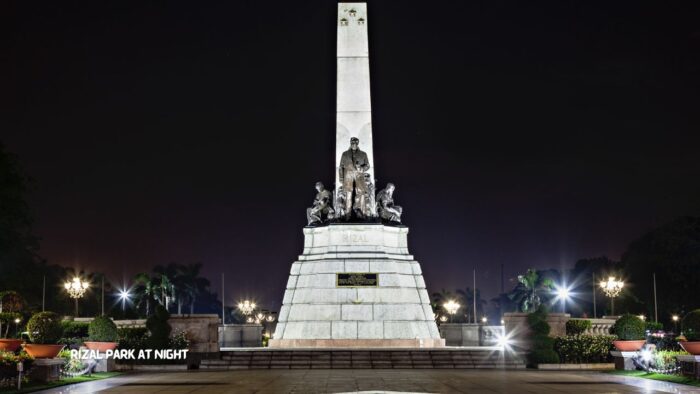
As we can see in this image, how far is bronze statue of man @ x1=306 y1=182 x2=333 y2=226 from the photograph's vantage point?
40094 millimetres

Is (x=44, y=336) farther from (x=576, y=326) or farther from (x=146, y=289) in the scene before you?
(x=146, y=289)

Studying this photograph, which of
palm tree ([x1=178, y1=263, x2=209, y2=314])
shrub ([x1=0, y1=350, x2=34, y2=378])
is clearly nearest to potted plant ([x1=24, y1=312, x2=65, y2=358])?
shrub ([x1=0, y1=350, x2=34, y2=378])

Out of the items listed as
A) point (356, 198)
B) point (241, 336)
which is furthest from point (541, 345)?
point (241, 336)

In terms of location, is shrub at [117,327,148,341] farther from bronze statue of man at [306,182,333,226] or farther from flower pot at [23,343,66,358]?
bronze statue of man at [306,182,333,226]

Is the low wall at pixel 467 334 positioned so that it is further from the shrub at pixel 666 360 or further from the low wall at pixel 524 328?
the shrub at pixel 666 360

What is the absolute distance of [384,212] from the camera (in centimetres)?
3984

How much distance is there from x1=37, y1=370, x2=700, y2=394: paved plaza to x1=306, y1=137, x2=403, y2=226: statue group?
1070cm

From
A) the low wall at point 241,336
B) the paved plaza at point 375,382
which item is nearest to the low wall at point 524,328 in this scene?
the paved plaza at point 375,382

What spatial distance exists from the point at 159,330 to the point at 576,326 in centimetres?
1521

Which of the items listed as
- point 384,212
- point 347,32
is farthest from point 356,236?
point 347,32

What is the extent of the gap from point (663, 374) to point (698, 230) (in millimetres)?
48468

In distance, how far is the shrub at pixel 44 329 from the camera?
26500 millimetres

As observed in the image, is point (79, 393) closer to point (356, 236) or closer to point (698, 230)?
point (356, 236)

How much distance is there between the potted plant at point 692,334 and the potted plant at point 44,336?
17057 mm
